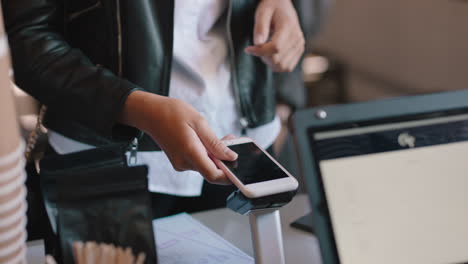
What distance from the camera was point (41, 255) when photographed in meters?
0.82

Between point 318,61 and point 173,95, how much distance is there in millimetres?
2594

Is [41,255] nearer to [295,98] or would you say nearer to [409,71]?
[295,98]

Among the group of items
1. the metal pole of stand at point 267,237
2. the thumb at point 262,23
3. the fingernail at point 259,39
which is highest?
the thumb at point 262,23

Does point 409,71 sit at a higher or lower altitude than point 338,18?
lower

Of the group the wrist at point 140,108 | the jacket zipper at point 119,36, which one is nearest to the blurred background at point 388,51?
the jacket zipper at point 119,36

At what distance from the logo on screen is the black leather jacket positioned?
346mm

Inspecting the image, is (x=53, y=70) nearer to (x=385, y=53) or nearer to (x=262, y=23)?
(x=262, y=23)

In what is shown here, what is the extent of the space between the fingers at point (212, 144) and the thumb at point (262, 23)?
0.28 metres

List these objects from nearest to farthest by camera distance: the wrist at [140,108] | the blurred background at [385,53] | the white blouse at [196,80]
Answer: the wrist at [140,108]
the white blouse at [196,80]
the blurred background at [385,53]

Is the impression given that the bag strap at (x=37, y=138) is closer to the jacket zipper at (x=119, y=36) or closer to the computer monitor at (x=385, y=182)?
the jacket zipper at (x=119, y=36)

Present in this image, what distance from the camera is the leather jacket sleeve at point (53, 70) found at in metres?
0.83

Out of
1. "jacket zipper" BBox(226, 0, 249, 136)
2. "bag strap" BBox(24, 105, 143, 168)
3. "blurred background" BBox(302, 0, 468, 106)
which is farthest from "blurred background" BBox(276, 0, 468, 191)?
"bag strap" BBox(24, 105, 143, 168)

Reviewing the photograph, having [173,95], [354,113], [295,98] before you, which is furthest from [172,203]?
[295,98]

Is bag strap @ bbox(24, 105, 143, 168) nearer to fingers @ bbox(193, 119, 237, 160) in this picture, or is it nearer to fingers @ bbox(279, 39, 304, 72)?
fingers @ bbox(193, 119, 237, 160)
